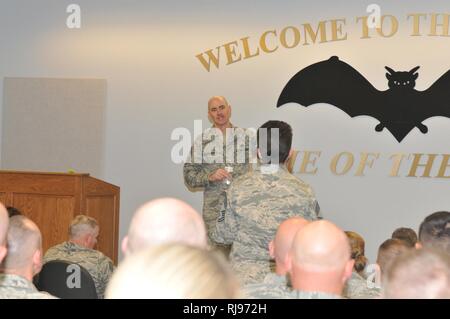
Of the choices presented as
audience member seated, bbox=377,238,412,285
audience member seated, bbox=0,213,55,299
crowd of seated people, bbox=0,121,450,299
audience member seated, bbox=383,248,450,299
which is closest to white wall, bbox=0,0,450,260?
crowd of seated people, bbox=0,121,450,299

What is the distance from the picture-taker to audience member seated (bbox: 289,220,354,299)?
2.43m

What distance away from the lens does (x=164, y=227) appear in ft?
7.75

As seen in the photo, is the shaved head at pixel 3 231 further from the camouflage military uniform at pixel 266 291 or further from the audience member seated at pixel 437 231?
the audience member seated at pixel 437 231

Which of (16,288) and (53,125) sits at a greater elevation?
(53,125)

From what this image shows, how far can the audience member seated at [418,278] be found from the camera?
1948 millimetres

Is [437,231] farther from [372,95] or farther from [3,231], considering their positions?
[372,95]

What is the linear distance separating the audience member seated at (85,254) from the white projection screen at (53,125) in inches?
118

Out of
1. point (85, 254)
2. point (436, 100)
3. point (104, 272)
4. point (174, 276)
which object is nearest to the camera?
point (174, 276)

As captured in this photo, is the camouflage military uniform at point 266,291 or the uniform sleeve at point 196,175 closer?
the camouflage military uniform at point 266,291

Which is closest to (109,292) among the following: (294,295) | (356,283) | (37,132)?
(294,295)

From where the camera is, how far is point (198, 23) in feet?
25.2

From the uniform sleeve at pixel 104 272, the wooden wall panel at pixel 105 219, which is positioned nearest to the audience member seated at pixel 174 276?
the uniform sleeve at pixel 104 272

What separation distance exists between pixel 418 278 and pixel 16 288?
1.36 meters
